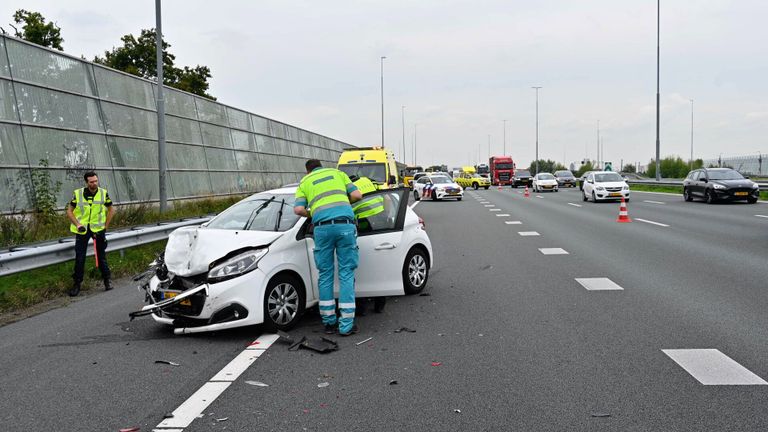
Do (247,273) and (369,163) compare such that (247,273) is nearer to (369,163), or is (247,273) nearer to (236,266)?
(236,266)

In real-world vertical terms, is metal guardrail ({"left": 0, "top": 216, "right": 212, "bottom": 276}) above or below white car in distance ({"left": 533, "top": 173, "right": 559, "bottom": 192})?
above

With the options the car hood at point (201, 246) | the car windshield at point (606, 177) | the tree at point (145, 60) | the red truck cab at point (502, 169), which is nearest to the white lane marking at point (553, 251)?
the car hood at point (201, 246)

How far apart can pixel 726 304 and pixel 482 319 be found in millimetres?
2723

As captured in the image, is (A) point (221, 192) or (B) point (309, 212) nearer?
(B) point (309, 212)

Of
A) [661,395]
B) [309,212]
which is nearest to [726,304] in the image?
[661,395]

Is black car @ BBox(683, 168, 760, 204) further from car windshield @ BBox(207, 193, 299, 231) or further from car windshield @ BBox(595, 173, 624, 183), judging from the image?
car windshield @ BBox(207, 193, 299, 231)

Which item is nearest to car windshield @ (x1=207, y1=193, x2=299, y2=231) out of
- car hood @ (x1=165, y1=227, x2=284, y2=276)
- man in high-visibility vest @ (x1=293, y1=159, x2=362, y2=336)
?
car hood @ (x1=165, y1=227, x2=284, y2=276)

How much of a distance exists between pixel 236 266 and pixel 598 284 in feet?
16.0

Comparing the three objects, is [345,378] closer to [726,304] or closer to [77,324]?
[77,324]

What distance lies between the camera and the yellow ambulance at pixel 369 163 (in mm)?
24094

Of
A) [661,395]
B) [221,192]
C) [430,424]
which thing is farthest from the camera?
[221,192]

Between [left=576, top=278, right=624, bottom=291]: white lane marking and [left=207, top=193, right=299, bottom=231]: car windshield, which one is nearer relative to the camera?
[left=207, top=193, right=299, bottom=231]: car windshield

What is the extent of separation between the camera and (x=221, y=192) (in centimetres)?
2789

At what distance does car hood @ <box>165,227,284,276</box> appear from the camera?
20.9 feet
